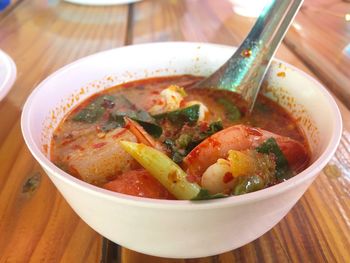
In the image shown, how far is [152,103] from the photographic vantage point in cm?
107

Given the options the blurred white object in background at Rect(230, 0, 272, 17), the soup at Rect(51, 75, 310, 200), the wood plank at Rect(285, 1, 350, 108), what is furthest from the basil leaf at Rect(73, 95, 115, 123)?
the blurred white object in background at Rect(230, 0, 272, 17)

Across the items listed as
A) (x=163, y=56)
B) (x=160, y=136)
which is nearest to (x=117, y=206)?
(x=160, y=136)

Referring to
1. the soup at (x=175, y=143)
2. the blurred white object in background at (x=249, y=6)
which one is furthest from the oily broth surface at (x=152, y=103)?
the blurred white object in background at (x=249, y=6)

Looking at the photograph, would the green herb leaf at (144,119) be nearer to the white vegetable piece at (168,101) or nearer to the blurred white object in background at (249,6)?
the white vegetable piece at (168,101)

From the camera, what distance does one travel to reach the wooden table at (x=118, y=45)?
72cm

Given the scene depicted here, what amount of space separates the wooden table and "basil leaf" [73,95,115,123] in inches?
6.6

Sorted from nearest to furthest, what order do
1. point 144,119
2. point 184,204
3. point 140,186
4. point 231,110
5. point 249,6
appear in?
1. point 184,204
2. point 140,186
3. point 144,119
4. point 231,110
5. point 249,6

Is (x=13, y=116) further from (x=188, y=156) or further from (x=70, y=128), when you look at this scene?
(x=188, y=156)

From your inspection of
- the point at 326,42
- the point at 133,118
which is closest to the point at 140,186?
the point at 133,118

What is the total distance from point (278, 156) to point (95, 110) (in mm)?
514

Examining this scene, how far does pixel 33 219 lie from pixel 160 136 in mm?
314

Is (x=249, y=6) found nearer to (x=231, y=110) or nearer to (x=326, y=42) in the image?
(x=326, y=42)

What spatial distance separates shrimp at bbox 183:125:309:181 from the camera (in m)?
0.74

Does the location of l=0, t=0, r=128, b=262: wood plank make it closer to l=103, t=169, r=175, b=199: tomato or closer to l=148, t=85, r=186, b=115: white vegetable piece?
l=103, t=169, r=175, b=199: tomato
